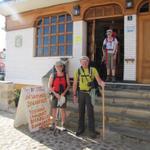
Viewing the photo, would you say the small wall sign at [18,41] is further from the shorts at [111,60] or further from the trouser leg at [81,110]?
the trouser leg at [81,110]

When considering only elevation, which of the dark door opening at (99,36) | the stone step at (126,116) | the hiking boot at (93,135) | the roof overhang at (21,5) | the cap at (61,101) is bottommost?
the hiking boot at (93,135)

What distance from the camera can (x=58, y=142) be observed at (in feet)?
17.6

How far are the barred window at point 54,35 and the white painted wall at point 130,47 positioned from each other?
245cm

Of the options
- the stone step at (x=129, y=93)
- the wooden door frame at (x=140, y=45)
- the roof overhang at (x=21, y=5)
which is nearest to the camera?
the stone step at (x=129, y=93)

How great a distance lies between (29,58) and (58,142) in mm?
6516

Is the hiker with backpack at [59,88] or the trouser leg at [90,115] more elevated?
the hiker with backpack at [59,88]

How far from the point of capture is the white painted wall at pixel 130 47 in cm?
834

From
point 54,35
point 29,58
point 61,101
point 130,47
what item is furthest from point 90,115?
point 29,58

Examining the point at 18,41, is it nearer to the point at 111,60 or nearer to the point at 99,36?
the point at 99,36

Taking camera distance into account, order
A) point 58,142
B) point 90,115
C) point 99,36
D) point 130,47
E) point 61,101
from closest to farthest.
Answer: point 58,142, point 90,115, point 61,101, point 130,47, point 99,36

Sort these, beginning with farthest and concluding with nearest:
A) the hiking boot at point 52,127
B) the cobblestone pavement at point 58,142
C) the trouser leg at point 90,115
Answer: the hiking boot at point 52,127 → the trouser leg at point 90,115 → the cobblestone pavement at point 58,142

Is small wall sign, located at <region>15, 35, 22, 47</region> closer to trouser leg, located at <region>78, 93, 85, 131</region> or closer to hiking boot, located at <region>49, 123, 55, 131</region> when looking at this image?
hiking boot, located at <region>49, 123, 55, 131</region>

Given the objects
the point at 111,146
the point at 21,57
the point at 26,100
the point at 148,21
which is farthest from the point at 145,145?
the point at 21,57

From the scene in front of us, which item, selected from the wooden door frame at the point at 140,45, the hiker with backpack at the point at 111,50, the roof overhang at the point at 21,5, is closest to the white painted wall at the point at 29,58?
the roof overhang at the point at 21,5
